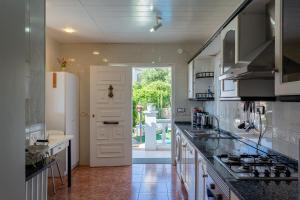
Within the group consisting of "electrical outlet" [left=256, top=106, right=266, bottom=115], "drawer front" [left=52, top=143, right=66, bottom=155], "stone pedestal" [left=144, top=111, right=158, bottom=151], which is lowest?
"stone pedestal" [left=144, top=111, right=158, bottom=151]

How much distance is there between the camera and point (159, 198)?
388 cm

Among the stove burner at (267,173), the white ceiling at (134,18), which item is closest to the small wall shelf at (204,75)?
the white ceiling at (134,18)

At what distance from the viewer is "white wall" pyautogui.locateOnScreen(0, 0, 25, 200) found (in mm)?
1420

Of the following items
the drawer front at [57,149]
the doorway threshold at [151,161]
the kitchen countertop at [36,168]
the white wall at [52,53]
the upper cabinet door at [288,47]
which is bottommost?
the doorway threshold at [151,161]

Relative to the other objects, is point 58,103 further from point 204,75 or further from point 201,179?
point 201,179

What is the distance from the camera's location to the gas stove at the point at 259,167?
1.71 m

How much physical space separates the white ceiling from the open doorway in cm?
225

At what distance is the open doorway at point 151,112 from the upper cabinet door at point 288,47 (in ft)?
18.0

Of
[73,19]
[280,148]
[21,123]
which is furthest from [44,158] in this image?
[73,19]

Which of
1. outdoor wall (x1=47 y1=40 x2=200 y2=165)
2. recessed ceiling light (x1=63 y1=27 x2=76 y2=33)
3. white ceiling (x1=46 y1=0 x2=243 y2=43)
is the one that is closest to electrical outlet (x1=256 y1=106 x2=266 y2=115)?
white ceiling (x1=46 y1=0 x2=243 y2=43)

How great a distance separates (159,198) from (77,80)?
2946 millimetres

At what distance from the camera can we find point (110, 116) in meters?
5.70

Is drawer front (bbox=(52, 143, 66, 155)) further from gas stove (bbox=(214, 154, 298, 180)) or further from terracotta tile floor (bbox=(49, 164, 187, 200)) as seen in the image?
gas stove (bbox=(214, 154, 298, 180))

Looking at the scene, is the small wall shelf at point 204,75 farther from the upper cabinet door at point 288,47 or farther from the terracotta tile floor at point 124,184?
the upper cabinet door at point 288,47
